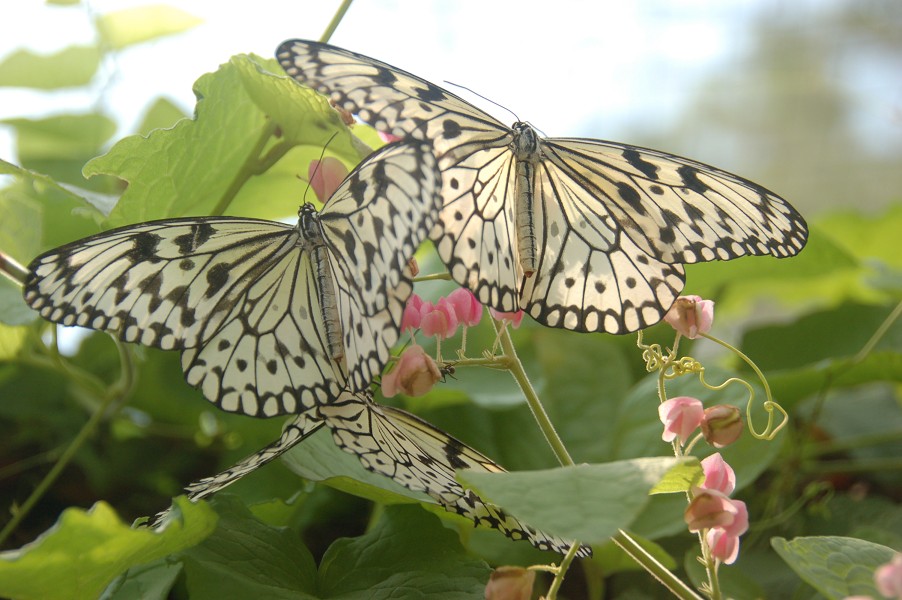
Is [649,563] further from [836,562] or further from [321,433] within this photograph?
[321,433]

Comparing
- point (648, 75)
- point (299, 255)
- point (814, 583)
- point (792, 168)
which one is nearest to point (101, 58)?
point (299, 255)

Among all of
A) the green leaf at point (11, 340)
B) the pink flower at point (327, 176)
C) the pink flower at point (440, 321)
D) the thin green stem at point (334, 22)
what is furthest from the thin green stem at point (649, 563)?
the green leaf at point (11, 340)

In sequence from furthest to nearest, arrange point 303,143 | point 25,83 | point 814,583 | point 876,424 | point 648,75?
point 648,75
point 25,83
point 876,424
point 303,143
point 814,583

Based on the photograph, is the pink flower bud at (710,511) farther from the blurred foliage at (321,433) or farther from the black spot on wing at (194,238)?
the black spot on wing at (194,238)

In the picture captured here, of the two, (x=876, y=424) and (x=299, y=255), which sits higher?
(x=299, y=255)

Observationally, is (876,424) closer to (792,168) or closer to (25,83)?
(25,83)
